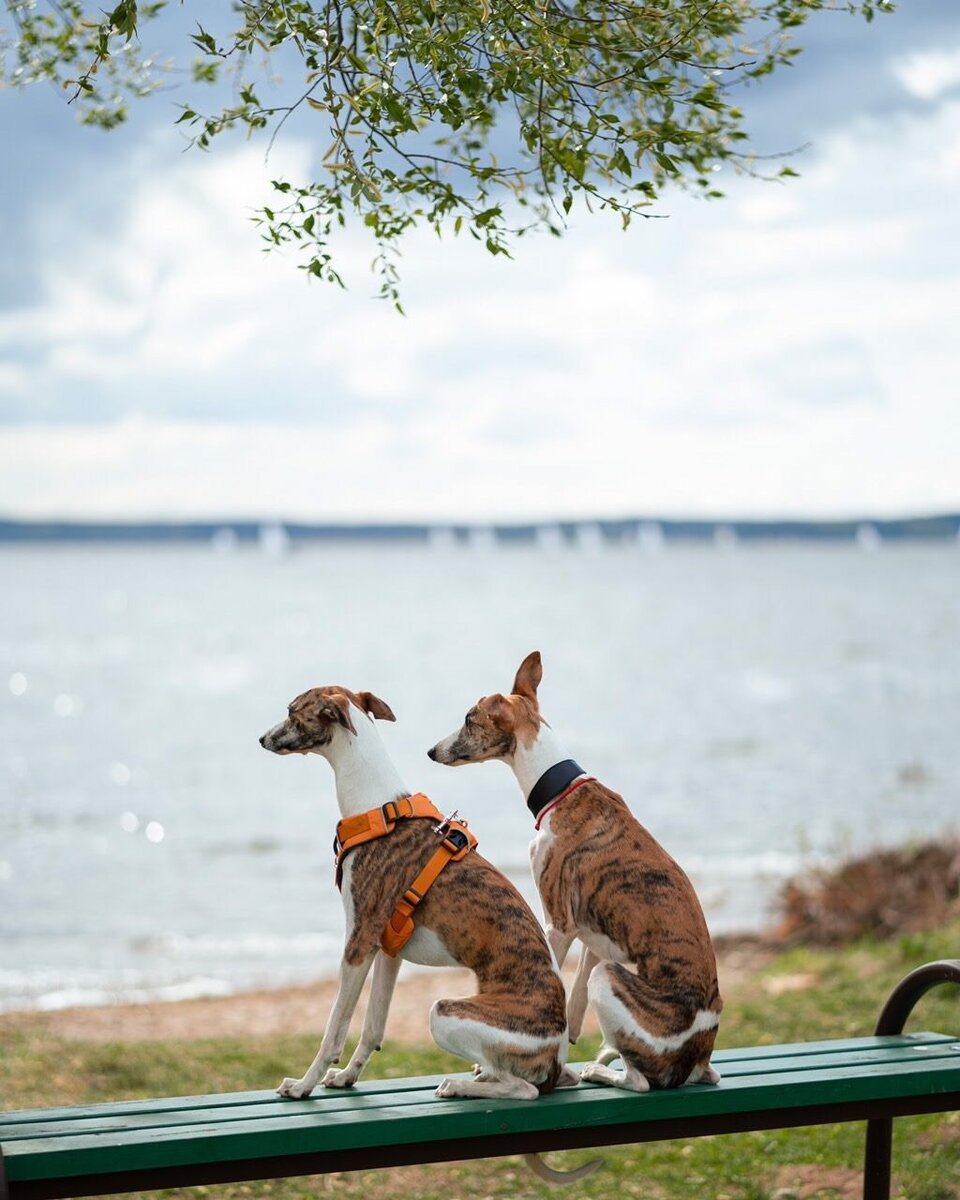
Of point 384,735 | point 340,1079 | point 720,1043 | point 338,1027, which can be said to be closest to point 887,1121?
point 340,1079

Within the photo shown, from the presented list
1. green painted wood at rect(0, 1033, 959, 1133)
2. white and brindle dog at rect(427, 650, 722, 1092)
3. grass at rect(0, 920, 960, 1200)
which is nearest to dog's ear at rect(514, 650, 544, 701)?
white and brindle dog at rect(427, 650, 722, 1092)

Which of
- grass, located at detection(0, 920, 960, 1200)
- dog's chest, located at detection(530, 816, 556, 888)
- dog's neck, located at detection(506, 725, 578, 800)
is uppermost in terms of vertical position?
dog's neck, located at detection(506, 725, 578, 800)

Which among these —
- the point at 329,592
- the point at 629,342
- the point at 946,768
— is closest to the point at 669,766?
the point at 946,768

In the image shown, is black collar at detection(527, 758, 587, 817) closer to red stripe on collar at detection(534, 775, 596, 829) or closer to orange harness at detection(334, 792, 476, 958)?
red stripe on collar at detection(534, 775, 596, 829)

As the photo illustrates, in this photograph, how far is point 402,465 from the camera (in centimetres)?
7106

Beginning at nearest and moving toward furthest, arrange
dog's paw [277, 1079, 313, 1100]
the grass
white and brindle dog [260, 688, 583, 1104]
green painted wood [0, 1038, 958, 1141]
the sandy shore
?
1. green painted wood [0, 1038, 958, 1141]
2. white and brindle dog [260, 688, 583, 1104]
3. dog's paw [277, 1079, 313, 1100]
4. the grass
5. the sandy shore

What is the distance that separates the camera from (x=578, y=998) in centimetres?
411

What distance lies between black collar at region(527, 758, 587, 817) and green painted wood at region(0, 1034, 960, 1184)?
784mm

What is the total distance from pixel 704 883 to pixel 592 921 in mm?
12499

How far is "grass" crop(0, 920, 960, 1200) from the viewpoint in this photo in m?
5.99

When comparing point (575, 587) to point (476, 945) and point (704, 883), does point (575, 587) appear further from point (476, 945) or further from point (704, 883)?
point (476, 945)

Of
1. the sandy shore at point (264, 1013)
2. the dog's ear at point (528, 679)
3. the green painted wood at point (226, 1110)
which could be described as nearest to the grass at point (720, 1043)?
the sandy shore at point (264, 1013)

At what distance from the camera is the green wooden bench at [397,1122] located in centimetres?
343

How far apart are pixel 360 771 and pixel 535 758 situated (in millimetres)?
512
